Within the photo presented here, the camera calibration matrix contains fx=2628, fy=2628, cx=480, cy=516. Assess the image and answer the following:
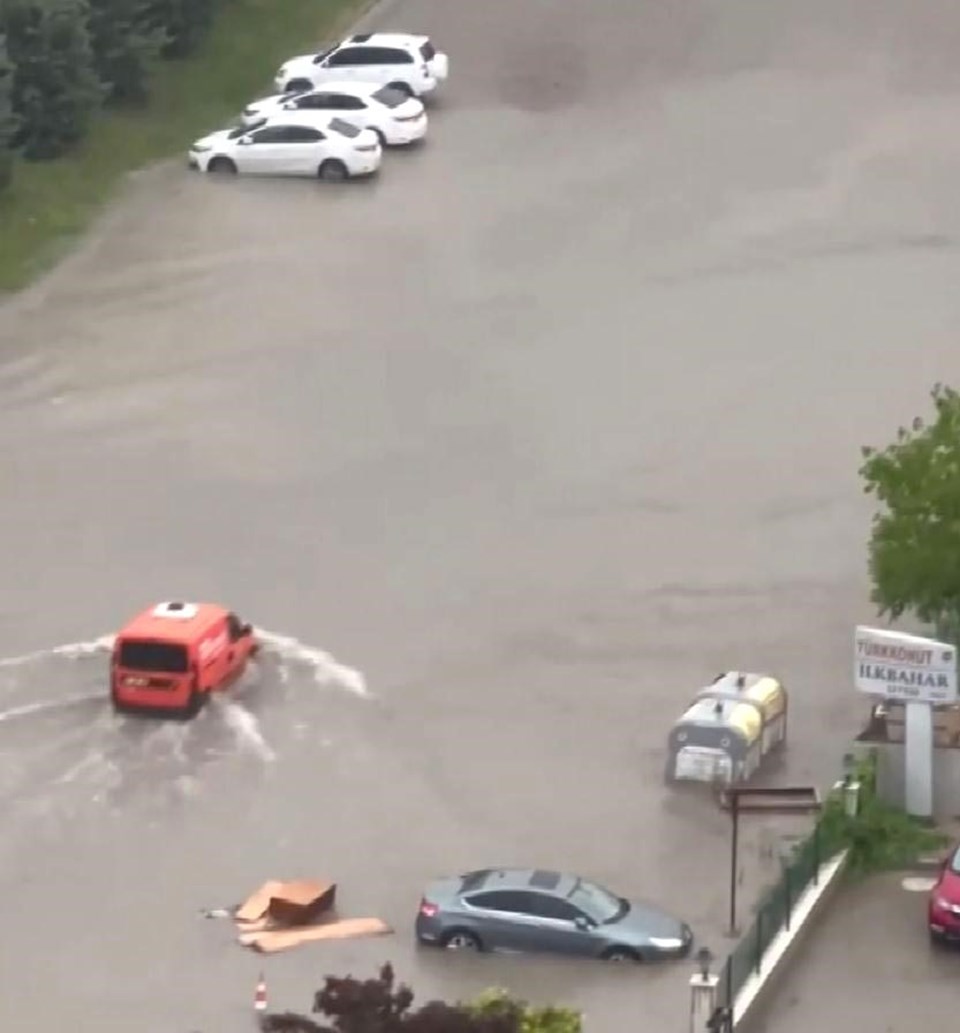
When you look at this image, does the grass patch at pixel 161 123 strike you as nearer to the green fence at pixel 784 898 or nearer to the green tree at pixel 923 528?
the green tree at pixel 923 528

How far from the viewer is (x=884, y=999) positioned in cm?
2241

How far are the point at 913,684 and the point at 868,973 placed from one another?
3560 mm

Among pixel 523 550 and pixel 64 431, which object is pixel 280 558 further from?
pixel 64 431

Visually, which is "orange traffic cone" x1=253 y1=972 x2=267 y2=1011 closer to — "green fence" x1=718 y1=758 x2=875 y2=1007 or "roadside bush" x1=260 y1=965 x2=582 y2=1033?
"green fence" x1=718 y1=758 x2=875 y2=1007

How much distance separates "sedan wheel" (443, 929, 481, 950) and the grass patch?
65.1 ft

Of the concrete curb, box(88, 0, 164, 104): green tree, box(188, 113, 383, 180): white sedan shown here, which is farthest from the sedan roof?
box(88, 0, 164, 104): green tree

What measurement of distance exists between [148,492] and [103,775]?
7419 mm

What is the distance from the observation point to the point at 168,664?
90.0 feet

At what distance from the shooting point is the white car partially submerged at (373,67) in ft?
159

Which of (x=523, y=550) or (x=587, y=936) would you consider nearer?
(x=587, y=936)

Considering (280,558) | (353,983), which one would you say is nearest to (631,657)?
(280,558)

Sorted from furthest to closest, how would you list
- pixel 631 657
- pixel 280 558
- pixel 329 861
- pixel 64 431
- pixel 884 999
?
pixel 64 431, pixel 280 558, pixel 631 657, pixel 329 861, pixel 884 999

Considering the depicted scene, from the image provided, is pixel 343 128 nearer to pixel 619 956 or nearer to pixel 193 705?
pixel 193 705

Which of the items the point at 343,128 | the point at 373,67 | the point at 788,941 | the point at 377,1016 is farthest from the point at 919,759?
the point at 373,67
